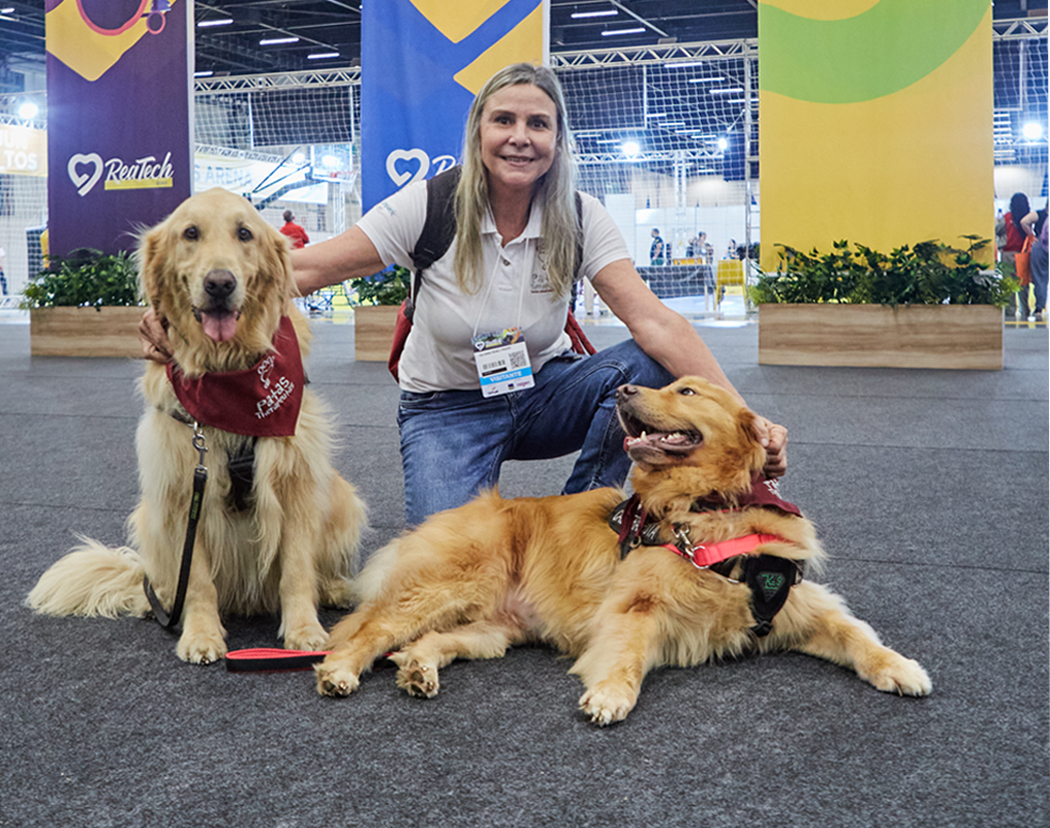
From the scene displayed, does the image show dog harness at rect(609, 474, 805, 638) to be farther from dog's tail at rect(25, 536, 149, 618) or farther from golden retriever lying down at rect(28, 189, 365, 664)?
dog's tail at rect(25, 536, 149, 618)

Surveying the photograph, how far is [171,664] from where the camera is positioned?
1.99 meters

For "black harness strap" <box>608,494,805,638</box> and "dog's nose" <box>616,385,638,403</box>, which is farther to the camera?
"dog's nose" <box>616,385,638,403</box>

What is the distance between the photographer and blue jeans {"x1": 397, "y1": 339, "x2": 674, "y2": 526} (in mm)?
2613

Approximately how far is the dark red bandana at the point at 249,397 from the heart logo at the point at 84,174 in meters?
7.61

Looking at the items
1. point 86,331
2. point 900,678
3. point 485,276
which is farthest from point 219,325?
point 86,331

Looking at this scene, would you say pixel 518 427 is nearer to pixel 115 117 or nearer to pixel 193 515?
pixel 193 515

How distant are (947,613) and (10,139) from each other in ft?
63.6

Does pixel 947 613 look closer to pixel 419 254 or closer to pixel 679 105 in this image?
pixel 419 254

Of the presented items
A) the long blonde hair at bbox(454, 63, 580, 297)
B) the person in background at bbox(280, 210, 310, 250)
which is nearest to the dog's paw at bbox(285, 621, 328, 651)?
the long blonde hair at bbox(454, 63, 580, 297)

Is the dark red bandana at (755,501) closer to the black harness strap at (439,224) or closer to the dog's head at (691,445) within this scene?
the dog's head at (691,445)

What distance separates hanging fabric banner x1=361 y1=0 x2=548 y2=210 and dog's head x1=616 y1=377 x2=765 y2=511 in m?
5.64

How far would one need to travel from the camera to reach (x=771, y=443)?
205 cm

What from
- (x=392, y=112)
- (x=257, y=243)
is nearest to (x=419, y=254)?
(x=257, y=243)

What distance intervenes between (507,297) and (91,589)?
54.0 inches
